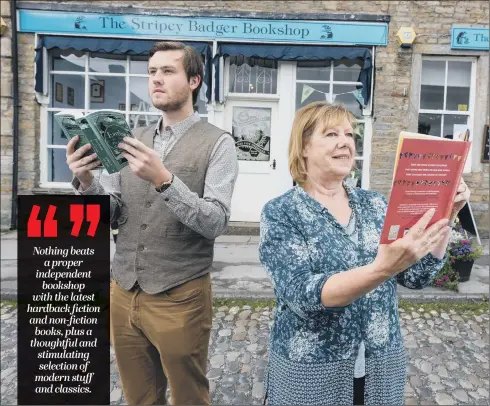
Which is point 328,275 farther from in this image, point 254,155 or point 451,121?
point 451,121

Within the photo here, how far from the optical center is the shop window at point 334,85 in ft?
24.6

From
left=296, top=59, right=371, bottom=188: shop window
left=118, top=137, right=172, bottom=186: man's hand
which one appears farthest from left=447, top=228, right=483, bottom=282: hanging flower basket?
left=118, top=137, right=172, bottom=186: man's hand

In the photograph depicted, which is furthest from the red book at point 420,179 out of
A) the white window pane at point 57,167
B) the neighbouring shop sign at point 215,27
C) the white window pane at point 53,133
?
the white window pane at point 53,133

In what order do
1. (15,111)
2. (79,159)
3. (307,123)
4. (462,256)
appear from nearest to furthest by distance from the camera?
(307,123) → (79,159) → (462,256) → (15,111)

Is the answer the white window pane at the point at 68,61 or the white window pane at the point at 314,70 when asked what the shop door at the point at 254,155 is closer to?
the white window pane at the point at 314,70

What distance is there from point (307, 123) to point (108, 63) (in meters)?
6.92

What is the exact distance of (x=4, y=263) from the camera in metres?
5.62

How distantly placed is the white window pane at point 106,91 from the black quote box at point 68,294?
6.16 metres

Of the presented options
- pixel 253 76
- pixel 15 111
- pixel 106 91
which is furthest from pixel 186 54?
pixel 15 111

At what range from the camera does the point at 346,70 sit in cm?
751

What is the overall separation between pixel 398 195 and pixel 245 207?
675 cm

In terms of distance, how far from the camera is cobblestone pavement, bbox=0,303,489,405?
9.13 feet

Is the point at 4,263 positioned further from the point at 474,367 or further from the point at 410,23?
the point at 410,23

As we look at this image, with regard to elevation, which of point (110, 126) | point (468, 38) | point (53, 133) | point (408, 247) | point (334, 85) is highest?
point (468, 38)
